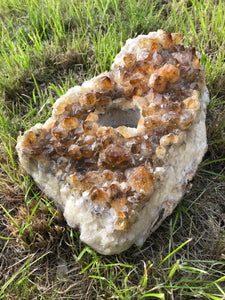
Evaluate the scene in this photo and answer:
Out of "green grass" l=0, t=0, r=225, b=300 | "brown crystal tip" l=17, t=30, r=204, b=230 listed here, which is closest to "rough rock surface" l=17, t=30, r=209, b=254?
"brown crystal tip" l=17, t=30, r=204, b=230

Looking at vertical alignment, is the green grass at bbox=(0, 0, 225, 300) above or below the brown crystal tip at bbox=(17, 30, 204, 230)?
below

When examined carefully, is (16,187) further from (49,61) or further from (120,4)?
(120,4)

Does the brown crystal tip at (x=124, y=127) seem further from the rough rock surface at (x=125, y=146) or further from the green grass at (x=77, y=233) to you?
the green grass at (x=77, y=233)

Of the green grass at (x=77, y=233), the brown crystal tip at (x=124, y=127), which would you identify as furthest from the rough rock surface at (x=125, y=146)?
the green grass at (x=77, y=233)

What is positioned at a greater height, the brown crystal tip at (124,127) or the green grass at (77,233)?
the brown crystal tip at (124,127)

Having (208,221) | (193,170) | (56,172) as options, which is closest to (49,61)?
(56,172)

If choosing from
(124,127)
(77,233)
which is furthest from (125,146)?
(77,233)

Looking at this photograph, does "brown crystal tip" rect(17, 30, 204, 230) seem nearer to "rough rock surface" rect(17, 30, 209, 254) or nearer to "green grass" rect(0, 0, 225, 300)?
"rough rock surface" rect(17, 30, 209, 254)
